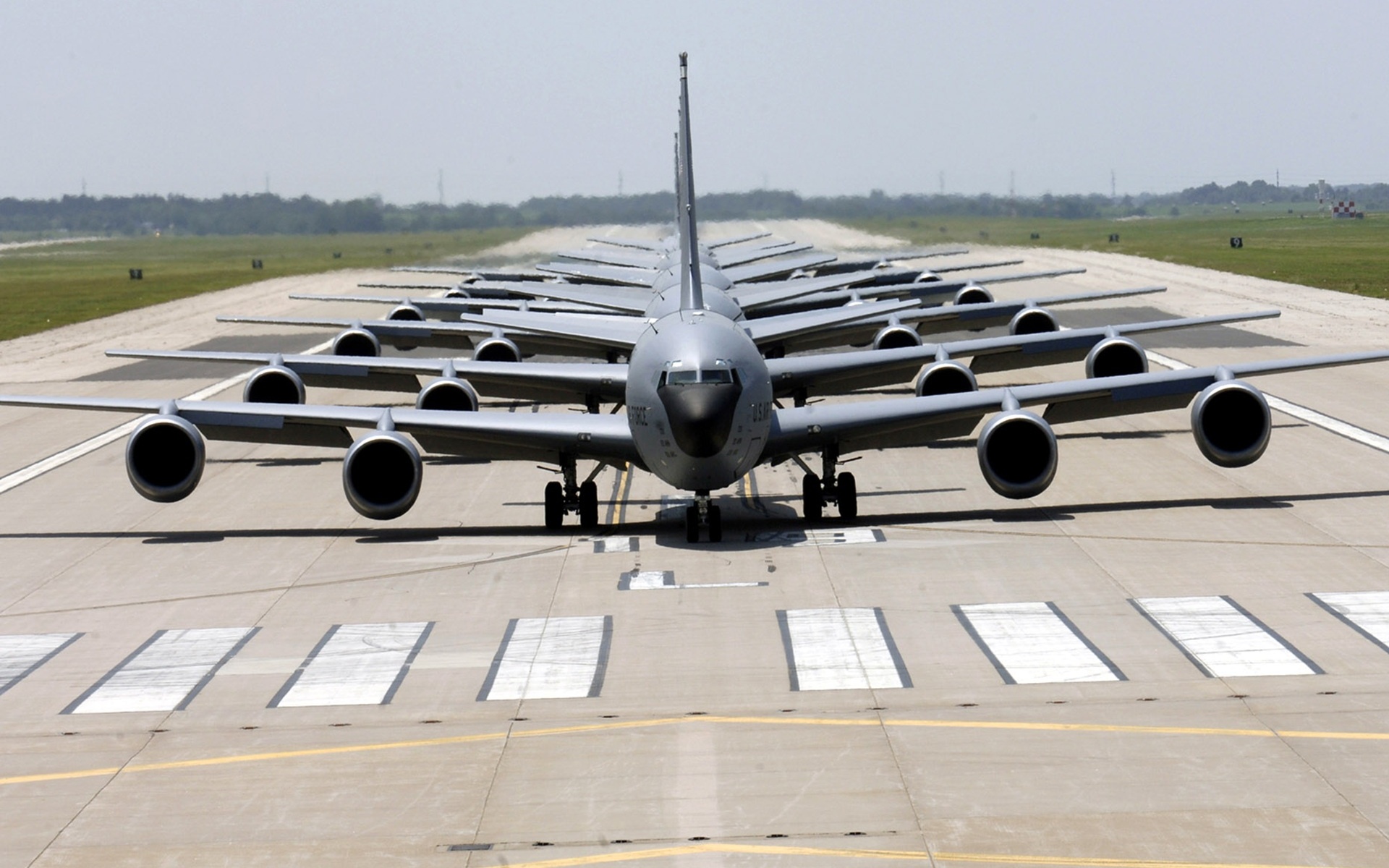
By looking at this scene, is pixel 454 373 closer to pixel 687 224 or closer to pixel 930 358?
pixel 687 224

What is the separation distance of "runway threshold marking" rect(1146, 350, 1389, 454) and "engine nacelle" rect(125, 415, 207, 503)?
702 inches

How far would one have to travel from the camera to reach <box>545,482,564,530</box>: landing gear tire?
2569 centimetres

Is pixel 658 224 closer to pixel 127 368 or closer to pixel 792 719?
pixel 127 368

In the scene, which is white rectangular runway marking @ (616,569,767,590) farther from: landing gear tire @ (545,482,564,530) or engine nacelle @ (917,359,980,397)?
engine nacelle @ (917,359,980,397)

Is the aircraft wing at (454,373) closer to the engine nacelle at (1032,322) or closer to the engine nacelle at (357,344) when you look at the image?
the engine nacelle at (357,344)

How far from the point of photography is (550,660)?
18.3 meters

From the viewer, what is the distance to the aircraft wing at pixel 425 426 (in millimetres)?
24828

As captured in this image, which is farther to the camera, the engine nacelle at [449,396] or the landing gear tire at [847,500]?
the engine nacelle at [449,396]

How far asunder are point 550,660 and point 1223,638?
7.68 meters

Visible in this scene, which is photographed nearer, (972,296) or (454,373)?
(454,373)

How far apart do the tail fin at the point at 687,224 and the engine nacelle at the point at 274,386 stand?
11.8 meters

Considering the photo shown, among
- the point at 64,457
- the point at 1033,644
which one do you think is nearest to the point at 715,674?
the point at 1033,644

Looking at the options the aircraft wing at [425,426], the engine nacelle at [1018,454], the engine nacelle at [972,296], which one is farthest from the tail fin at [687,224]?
the engine nacelle at [972,296]

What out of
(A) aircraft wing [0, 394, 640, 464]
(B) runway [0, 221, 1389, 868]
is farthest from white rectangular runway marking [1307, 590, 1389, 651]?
(A) aircraft wing [0, 394, 640, 464]
